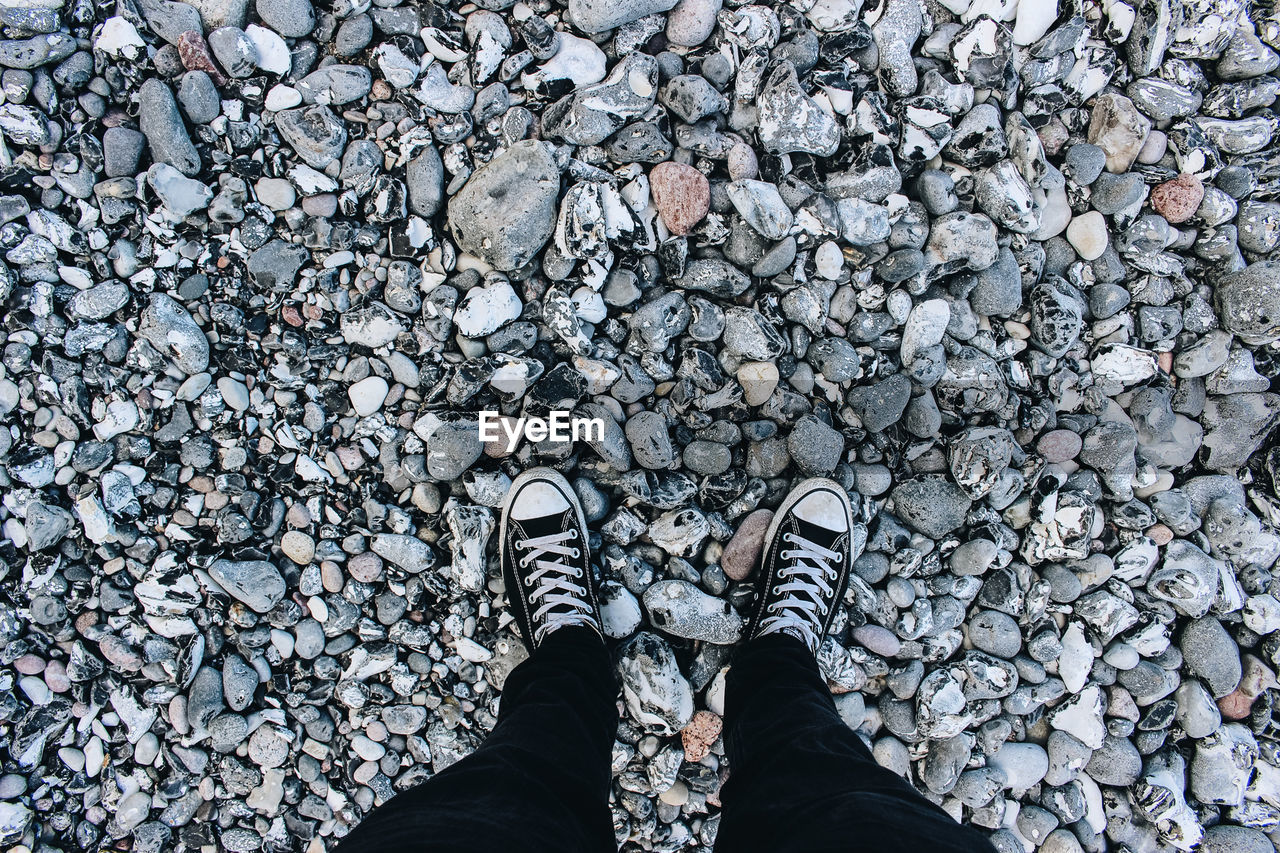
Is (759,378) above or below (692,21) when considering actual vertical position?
below

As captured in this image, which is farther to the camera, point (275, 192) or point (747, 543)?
point (747, 543)

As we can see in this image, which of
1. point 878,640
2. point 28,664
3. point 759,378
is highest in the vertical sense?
point 759,378

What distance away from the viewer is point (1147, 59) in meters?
1.87

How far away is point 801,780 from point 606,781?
45cm

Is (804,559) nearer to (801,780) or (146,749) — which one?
(801,780)

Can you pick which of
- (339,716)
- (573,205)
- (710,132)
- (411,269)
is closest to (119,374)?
(411,269)

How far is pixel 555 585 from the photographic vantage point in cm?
187

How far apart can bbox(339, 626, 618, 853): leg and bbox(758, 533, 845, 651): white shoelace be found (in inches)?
20.5

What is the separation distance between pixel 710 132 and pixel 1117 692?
6.96ft

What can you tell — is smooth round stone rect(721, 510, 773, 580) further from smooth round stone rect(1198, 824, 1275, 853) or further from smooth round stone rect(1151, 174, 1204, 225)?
smooth round stone rect(1198, 824, 1275, 853)

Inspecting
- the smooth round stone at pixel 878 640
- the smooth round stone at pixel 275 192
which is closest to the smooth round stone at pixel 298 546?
the smooth round stone at pixel 275 192

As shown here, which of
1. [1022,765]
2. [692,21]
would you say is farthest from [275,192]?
[1022,765]

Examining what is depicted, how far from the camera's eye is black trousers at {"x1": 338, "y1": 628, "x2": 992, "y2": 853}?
3.68ft

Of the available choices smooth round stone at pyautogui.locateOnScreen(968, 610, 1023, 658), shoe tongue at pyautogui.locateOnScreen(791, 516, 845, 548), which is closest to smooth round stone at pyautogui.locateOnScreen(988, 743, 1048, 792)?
smooth round stone at pyautogui.locateOnScreen(968, 610, 1023, 658)
